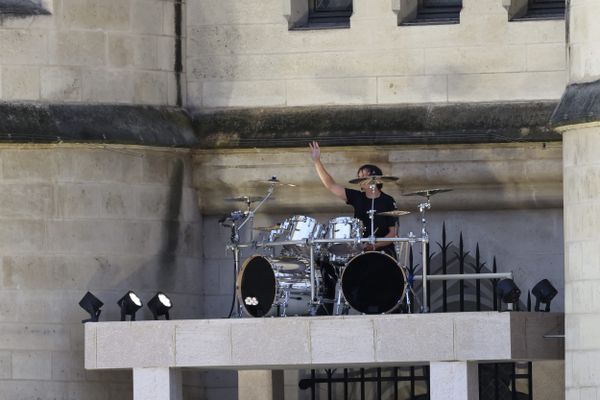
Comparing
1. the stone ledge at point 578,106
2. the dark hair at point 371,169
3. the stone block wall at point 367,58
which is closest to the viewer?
the stone ledge at point 578,106

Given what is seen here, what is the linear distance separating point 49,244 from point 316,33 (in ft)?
8.69

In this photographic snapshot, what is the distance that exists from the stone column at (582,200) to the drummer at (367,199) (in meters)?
1.69

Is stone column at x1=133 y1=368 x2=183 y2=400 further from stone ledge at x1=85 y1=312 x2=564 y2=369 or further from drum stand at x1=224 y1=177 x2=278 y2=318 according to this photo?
drum stand at x1=224 y1=177 x2=278 y2=318

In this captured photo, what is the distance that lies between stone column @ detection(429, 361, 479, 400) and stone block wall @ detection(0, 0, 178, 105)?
3550mm

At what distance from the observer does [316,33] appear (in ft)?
74.0

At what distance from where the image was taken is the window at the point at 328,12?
2272 centimetres

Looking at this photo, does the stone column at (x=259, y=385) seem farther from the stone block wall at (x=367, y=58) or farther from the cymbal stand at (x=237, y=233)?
the stone block wall at (x=367, y=58)

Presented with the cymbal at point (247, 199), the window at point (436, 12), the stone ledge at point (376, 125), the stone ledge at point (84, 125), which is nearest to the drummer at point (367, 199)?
the cymbal at point (247, 199)

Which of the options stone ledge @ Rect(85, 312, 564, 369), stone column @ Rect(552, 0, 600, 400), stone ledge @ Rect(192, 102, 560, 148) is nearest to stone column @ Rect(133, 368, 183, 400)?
stone ledge @ Rect(85, 312, 564, 369)

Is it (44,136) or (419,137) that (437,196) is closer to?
(419,137)

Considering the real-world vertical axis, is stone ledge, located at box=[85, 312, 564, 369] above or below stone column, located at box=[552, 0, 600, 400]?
below

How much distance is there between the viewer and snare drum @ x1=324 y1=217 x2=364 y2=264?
825 inches

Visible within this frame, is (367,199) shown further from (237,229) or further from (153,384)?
(153,384)

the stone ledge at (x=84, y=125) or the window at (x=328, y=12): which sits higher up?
the window at (x=328, y=12)
